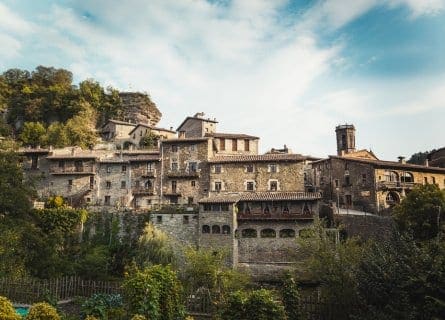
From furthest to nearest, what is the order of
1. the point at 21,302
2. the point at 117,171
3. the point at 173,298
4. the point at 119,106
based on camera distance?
the point at 119,106, the point at 117,171, the point at 21,302, the point at 173,298

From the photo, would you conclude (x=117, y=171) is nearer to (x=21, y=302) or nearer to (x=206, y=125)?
(x=206, y=125)

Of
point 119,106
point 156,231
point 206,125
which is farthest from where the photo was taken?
point 119,106

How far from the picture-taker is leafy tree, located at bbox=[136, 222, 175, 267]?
1438 inches

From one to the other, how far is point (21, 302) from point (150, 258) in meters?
16.0

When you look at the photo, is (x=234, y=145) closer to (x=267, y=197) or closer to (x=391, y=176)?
(x=267, y=197)

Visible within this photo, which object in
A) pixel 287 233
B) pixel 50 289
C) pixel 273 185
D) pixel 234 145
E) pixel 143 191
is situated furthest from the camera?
pixel 234 145

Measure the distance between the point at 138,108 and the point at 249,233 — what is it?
42.4m

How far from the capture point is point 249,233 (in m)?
39.5

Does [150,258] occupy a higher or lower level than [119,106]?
lower

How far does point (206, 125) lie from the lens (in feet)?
→ 195

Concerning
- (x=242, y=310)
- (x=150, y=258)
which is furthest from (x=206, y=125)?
(x=242, y=310)

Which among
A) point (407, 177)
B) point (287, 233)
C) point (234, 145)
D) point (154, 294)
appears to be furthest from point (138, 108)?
point (154, 294)

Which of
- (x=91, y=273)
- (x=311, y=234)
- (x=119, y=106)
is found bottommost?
(x=91, y=273)

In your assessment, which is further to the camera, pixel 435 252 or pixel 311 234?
pixel 311 234
